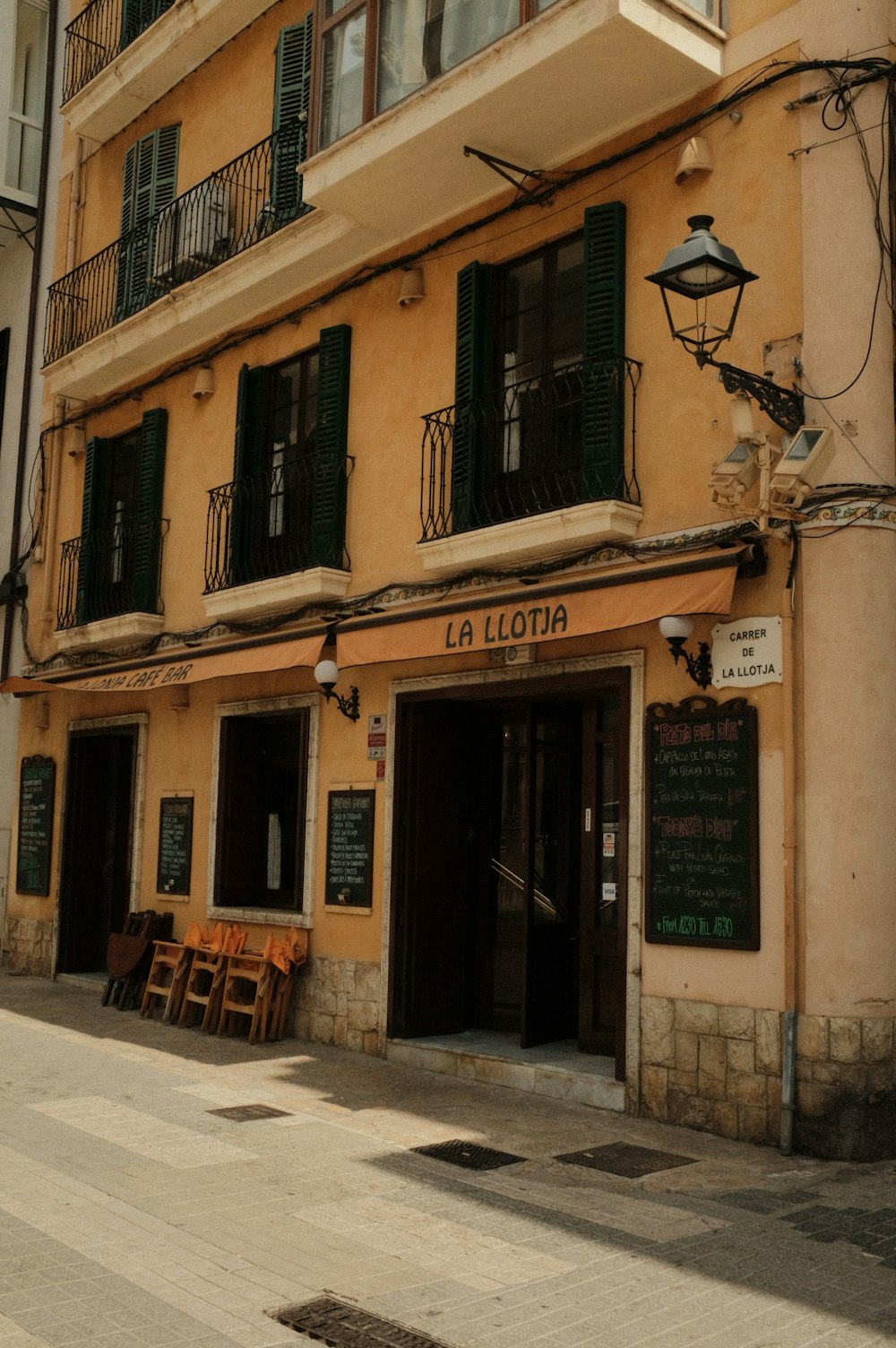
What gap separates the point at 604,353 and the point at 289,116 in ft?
17.3

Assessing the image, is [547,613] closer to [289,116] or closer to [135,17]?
[289,116]

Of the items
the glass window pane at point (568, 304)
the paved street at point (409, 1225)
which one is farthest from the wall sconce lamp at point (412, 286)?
the paved street at point (409, 1225)

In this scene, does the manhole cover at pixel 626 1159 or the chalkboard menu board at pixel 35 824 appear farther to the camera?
the chalkboard menu board at pixel 35 824

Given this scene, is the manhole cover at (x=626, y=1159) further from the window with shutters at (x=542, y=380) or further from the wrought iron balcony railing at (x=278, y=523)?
the wrought iron balcony railing at (x=278, y=523)

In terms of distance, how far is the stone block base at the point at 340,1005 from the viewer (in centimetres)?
1012

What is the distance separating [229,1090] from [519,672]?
11.6ft

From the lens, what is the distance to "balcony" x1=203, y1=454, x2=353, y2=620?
35.4 feet

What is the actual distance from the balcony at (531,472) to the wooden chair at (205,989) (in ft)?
13.6

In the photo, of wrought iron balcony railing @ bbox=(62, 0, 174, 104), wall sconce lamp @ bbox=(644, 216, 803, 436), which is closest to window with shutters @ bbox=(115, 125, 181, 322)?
wrought iron balcony railing @ bbox=(62, 0, 174, 104)

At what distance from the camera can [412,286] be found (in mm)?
10328

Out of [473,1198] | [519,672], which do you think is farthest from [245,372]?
[473,1198]

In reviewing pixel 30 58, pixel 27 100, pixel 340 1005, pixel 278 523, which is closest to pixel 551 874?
pixel 340 1005

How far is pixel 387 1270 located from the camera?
5.16m

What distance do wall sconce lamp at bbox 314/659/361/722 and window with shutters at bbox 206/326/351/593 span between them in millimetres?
953
